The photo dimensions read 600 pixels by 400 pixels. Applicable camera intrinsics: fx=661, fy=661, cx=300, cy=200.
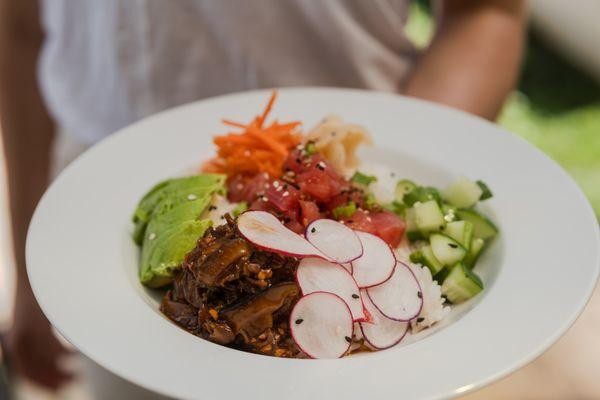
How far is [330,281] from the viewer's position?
1.39 metres

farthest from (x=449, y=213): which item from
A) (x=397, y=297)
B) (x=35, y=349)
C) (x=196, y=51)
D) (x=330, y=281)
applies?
(x=35, y=349)

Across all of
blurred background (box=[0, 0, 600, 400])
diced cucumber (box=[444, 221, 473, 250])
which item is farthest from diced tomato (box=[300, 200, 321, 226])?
blurred background (box=[0, 0, 600, 400])

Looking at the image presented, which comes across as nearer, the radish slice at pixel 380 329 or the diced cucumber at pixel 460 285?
the radish slice at pixel 380 329

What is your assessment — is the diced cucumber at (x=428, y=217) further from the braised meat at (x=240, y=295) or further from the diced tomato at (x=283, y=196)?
the braised meat at (x=240, y=295)

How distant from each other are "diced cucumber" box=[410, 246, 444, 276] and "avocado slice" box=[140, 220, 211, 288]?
52 cm

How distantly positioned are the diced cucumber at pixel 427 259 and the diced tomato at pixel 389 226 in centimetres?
6

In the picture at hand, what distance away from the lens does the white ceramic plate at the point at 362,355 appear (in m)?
1.22

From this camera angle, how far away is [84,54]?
2496 millimetres

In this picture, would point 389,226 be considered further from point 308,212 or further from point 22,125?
point 22,125

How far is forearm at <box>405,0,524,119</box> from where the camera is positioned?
245cm

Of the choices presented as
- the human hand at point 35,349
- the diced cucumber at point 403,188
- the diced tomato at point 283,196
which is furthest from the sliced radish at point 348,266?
the human hand at point 35,349

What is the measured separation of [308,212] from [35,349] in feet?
7.02

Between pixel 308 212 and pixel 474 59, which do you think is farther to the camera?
pixel 474 59

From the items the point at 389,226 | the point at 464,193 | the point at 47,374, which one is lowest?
the point at 47,374
